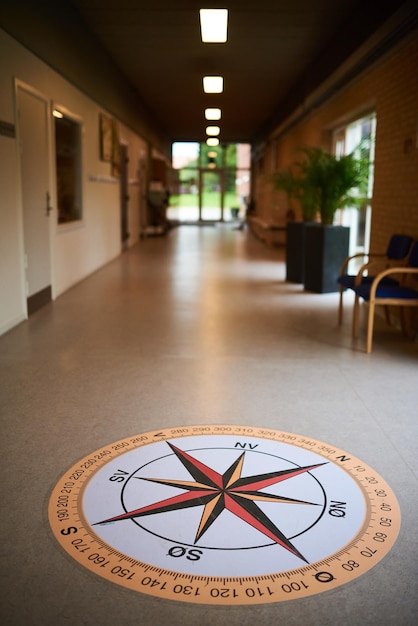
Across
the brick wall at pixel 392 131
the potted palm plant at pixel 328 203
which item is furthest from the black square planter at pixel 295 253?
the brick wall at pixel 392 131

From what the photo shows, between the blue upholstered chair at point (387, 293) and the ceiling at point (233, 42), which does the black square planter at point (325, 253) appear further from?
the blue upholstered chair at point (387, 293)

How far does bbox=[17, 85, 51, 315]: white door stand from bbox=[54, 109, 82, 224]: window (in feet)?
2.05

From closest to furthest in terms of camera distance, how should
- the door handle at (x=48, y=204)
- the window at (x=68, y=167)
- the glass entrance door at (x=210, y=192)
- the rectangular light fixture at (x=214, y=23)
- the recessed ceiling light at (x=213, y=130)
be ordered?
1. the rectangular light fixture at (x=214, y=23)
2. the door handle at (x=48, y=204)
3. the window at (x=68, y=167)
4. the recessed ceiling light at (x=213, y=130)
5. the glass entrance door at (x=210, y=192)

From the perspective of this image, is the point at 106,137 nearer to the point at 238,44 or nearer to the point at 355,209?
the point at 238,44

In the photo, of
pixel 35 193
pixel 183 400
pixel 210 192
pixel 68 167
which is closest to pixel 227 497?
pixel 183 400

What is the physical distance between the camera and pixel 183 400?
3.80 m

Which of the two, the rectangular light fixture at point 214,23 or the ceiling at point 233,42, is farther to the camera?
the ceiling at point 233,42

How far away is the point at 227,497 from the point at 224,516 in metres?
0.14

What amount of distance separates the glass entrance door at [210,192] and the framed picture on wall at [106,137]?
16931 millimetres

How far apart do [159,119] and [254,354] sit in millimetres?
14783

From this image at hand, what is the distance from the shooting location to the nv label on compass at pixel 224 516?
6.79 feet

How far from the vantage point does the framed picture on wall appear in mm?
A: 9875

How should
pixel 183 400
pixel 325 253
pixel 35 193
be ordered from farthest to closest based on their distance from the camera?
pixel 325 253, pixel 35 193, pixel 183 400

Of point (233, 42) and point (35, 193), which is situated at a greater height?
point (233, 42)
